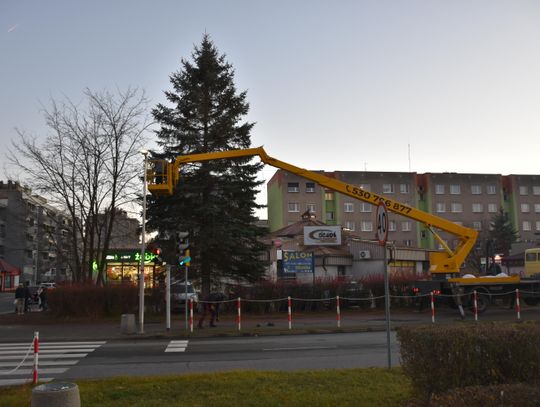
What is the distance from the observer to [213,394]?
7.74 metres

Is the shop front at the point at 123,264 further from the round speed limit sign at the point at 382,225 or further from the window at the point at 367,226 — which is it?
the window at the point at 367,226

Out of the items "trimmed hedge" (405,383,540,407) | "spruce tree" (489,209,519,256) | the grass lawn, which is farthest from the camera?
"spruce tree" (489,209,519,256)

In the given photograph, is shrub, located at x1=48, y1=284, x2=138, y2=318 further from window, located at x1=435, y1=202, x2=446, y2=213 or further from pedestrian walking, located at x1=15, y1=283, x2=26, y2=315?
window, located at x1=435, y1=202, x2=446, y2=213

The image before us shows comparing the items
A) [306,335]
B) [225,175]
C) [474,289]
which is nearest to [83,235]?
[225,175]

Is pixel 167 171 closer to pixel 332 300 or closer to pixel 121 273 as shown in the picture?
pixel 332 300

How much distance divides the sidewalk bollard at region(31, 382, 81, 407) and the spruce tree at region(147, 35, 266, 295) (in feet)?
Answer: 68.5

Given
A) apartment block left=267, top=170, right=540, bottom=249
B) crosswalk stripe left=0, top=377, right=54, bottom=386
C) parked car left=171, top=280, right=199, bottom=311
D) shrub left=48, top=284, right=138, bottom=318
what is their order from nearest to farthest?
crosswalk stripe left=0, top=377, right=54, bottom=386, shrub left=48, top=284, right=138, bottom=318, parked car left=171, top=280, right=199, bottom=311, apartment block left=267, top=170, right=540, bottom=249

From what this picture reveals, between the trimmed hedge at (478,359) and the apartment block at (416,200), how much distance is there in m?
70.2

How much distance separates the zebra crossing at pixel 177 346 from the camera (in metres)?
14.7

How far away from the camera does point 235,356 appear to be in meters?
13.3

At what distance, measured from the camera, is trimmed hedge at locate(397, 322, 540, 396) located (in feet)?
19.3

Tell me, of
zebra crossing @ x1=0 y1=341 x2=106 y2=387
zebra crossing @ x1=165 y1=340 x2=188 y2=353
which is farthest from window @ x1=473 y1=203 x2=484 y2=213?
zebra crossing @ x1=0 y1=341 x2=106 y2=387

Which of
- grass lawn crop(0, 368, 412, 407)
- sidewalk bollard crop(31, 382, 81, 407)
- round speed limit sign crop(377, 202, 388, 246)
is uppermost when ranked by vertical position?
round speed limit sign crop(377, 202, 388, 246)

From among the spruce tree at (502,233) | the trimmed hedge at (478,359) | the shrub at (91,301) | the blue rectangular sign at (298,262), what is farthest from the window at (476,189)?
the trimmed hedge at (478,359)
